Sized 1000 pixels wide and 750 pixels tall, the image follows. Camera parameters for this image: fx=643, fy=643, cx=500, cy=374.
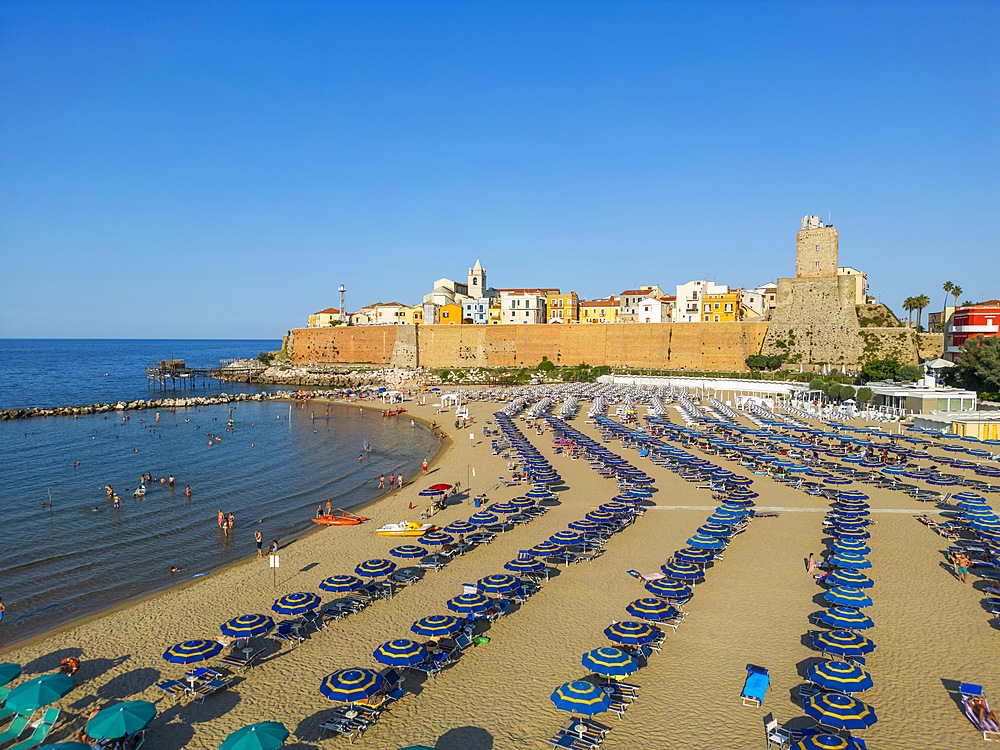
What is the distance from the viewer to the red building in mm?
46969

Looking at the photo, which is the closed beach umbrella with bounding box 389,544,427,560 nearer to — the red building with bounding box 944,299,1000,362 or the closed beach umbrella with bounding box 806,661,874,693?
the closed beach umbrella with bounding box 806,661,874,693

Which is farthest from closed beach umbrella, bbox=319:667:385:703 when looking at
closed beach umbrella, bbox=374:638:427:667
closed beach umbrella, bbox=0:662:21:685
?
closed beach umbrella, bbox=0:662:21:685

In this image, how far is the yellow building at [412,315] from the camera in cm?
9119

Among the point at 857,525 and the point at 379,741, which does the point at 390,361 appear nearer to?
the point at 857,525

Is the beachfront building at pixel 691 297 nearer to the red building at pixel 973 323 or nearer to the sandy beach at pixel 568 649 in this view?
the red building at pixel 973 323

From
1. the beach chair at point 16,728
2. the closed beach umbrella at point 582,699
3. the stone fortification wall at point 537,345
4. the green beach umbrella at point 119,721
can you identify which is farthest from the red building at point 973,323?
the beach chair at point 16,728

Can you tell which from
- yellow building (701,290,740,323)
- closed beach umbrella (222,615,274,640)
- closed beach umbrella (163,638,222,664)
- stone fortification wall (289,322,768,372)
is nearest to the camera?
closed beach umbrella (163,638,222,664)

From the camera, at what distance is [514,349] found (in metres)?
75.1

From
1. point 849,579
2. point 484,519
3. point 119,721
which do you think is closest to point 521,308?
point 484,519

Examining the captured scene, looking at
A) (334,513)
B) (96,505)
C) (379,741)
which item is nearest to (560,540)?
(379,741)

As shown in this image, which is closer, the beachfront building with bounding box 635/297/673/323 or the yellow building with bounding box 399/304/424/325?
the beachfront building with bounding box 635/297/673/323

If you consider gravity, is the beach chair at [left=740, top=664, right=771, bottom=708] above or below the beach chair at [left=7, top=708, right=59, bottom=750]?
above

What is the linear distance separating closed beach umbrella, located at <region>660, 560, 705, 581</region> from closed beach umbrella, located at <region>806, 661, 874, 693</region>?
12.7 ft

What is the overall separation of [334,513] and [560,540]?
9.61 meters
